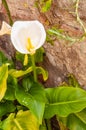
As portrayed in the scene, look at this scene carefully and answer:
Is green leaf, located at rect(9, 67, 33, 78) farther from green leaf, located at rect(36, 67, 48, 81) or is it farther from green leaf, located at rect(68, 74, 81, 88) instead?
green leaf, located at rect(68, 74, 81, 88)

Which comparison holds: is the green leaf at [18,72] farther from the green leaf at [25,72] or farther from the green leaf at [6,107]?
the green leaf at [6,107]

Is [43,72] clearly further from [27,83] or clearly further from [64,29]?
[64,29]

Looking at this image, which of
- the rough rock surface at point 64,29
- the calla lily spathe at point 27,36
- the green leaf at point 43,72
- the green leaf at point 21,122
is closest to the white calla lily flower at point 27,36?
the calla lily spathe at point 27,36

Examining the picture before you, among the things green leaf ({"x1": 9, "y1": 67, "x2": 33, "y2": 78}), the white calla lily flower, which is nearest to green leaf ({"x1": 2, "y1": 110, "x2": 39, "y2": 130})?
green leaf ({"x1": 9, "y1": 67, "x2": 33, "y2": 78})

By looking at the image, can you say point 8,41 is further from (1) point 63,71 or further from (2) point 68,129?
(2) point 68,129

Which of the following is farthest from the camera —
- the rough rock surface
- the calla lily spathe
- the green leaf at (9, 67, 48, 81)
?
the green leaf at (9, 67, 48, 81)

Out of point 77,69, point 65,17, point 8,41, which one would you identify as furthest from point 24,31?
point 8,41
